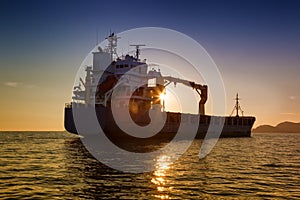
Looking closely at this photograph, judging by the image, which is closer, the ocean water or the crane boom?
the ocean water

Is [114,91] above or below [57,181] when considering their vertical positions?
above

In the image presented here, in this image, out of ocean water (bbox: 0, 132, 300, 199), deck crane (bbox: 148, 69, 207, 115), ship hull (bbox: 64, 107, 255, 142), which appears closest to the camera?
ocean water (bbox: 0, 132, 300, 199)

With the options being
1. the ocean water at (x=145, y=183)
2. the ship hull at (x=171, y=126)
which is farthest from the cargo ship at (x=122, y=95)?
the ocean water at (x=145, y=183)

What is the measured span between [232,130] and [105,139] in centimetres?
5233

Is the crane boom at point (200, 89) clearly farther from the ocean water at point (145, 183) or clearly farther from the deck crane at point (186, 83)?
the ocean water at point (145, 183)

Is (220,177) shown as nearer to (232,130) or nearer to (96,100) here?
(96,100)

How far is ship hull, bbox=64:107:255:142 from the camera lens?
161 feet

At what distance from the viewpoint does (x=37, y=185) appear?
15539mm

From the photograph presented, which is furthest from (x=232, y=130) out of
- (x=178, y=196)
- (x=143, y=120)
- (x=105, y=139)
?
(x=178, y=196)

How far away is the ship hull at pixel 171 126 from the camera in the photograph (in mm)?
48938

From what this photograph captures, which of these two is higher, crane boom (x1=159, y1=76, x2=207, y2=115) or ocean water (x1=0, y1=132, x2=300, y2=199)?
crane boom (x1=159, y1=76, x2=207, y2=115)

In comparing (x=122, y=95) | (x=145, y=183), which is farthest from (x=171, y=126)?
(x=145, y=183)

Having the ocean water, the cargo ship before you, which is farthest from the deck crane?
the ocean water

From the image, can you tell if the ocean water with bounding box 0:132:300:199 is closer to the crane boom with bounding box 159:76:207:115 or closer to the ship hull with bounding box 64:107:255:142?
the ship hull with bounding box 64:107:255:142
